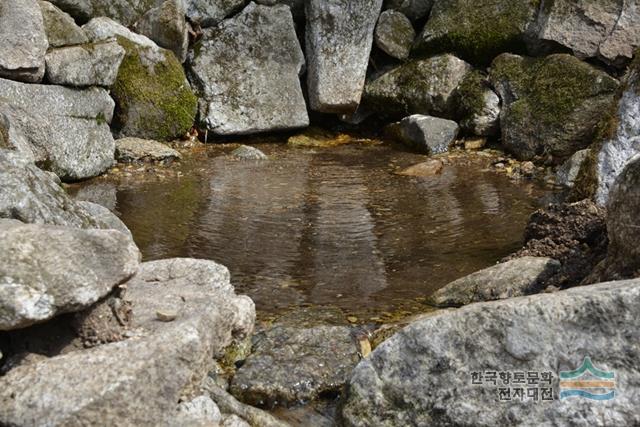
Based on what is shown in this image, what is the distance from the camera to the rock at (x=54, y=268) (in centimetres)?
337

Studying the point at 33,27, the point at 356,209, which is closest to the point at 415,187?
the point at 356,209

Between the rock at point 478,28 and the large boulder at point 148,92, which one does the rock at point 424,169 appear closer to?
the rock at point 478,28

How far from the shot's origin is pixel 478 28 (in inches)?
489

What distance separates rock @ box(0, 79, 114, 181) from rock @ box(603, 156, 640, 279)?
6711mm

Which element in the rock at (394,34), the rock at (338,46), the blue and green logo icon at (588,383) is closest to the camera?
the blue and green logo icon at (588,383)

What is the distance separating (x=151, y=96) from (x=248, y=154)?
5.52 ft

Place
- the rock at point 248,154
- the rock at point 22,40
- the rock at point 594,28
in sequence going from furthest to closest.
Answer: the rock at point 248,154
the rock at point 594,28
the rock at point 22,40

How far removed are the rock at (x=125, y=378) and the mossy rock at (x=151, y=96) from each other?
7491 millimetres

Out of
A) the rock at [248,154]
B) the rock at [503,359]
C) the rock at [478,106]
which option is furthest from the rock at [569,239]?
the rock at [478,106]

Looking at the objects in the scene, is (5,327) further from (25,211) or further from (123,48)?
(123,48)

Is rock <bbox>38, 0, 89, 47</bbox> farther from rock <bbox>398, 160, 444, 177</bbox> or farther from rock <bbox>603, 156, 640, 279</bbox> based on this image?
rock <bbox>603, 156, 640, 279</bbox>

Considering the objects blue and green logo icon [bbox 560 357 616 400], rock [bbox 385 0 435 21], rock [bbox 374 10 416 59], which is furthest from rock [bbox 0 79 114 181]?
blue and green logo icon [bbox 560 357 616 400]

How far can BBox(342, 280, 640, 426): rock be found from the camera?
10.9 ft

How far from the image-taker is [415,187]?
9547 millimetres
